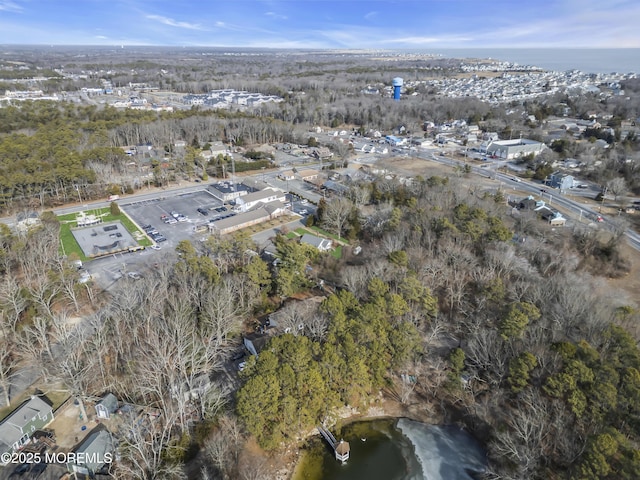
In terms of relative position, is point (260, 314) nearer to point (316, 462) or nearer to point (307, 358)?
point (307, 358)

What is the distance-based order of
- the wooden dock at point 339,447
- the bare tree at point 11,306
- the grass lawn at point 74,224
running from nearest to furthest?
1. the wooden dock at point 339,447
2. the bare tree at point 11,306
3. the grass lawn at point 74,224

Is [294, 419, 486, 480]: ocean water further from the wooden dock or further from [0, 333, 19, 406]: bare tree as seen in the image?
[0, 333, 19, 406]: bare tree

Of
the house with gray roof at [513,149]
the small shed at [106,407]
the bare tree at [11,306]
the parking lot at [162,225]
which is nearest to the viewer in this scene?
the small shed at [106,407]

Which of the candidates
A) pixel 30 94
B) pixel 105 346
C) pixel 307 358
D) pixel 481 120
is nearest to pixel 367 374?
pixel 307 358

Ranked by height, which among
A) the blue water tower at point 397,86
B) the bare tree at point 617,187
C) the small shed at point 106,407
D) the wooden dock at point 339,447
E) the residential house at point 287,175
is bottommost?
the wooden dock at point 339,447

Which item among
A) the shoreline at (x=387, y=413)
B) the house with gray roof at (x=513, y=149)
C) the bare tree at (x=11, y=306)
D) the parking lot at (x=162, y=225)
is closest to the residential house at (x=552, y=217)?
the parking lot at (x=162, y=225)

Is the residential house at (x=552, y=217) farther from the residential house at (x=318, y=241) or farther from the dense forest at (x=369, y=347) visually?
the residential house at (x=318, y=241)
